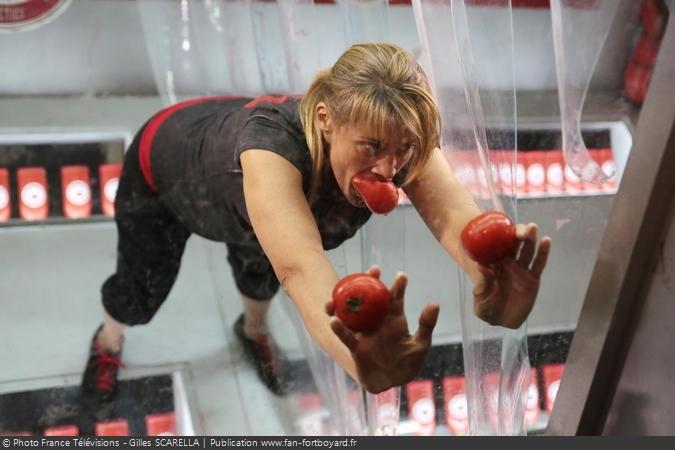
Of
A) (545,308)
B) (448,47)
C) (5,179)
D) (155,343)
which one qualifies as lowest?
(155,343)

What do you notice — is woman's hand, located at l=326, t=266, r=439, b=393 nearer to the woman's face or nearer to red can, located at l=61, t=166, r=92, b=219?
the woman's face

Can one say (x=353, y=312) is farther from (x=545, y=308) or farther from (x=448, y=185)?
(x=545, y=308)

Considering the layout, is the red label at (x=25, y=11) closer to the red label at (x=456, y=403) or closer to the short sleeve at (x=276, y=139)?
the short sleeve at (x=276, y=139)

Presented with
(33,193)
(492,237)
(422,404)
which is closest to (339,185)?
(492,237)

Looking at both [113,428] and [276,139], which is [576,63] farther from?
[113,428]

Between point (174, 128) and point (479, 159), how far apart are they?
331 mm

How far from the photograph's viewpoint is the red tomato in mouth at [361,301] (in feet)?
1.54

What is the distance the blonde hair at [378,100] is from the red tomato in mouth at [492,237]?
3.5 inches

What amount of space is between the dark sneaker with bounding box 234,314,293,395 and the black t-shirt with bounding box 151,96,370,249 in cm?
19

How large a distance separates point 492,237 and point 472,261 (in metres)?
0.08

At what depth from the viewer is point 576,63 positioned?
86 cm

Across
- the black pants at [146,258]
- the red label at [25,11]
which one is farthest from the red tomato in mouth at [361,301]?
the red label at [25,11]
